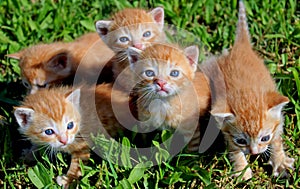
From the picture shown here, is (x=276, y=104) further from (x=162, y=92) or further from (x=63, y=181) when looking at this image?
(x=63, y=181)

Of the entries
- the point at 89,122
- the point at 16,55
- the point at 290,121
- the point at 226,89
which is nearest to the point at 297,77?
the point at 290,121

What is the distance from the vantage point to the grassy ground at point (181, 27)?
12.3 feet

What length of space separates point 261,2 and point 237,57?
1266 millimetres

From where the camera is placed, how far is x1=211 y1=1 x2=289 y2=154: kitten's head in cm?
350

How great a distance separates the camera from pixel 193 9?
5.03m

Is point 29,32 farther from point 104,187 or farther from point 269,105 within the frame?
point 269,105

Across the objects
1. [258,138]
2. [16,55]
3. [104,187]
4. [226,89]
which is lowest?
[104,187]

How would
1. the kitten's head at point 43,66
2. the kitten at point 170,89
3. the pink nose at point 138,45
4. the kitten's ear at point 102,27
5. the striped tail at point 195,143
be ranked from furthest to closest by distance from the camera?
the kitten's ear at point 102,27, the kitten's head at point 43,66, the pink nose at point 138,45, the striped tail at point 195,143, the kitten at point 170,89

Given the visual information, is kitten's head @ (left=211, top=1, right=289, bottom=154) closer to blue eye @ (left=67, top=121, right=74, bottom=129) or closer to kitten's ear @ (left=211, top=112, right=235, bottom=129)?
kitten's ear @ (left=211, top=112, right=235, bottom=129)

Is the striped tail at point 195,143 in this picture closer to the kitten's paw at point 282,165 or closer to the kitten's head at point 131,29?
the kitten's paw at point 282,165

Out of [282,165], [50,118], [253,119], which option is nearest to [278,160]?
[282,165]

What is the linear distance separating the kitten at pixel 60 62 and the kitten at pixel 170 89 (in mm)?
582

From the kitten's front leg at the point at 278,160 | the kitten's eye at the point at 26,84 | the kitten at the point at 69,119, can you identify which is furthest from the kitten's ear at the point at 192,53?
the kitten's eye at the point at 26,84

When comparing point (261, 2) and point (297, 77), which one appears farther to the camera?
point (261, 2)
